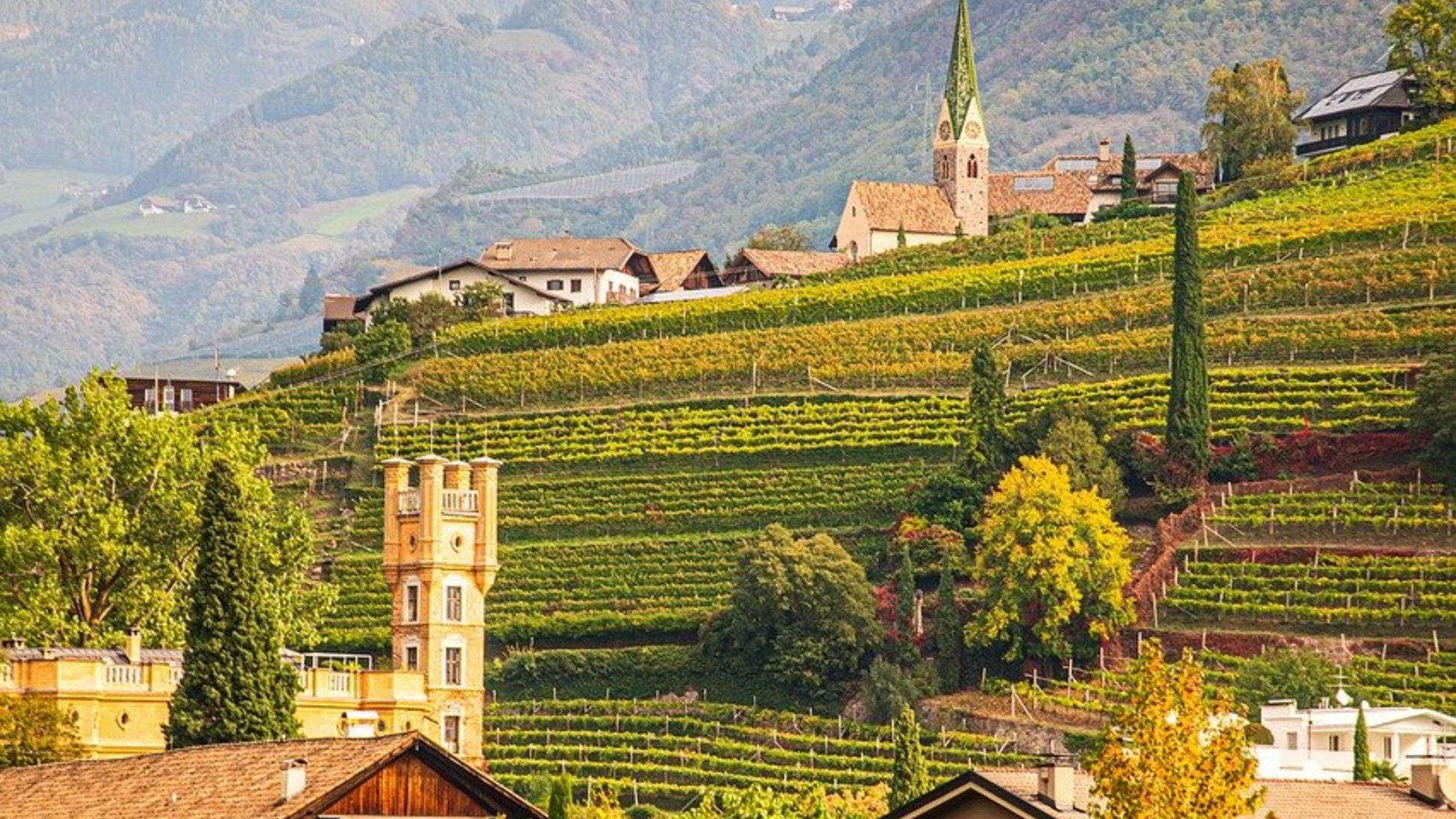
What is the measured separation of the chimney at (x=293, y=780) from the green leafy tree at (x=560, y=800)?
225 inches

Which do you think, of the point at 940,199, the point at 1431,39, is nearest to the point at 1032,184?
the point at 940,199

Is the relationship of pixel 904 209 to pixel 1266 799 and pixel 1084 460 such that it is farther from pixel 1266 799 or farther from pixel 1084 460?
pixel 1266 799

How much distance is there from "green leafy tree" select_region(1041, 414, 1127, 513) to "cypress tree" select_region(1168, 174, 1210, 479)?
205 cm

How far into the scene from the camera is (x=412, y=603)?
294 ft

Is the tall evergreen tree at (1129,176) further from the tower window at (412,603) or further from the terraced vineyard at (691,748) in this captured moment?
the tower window at (412,603)

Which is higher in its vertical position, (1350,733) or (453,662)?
(453,662)

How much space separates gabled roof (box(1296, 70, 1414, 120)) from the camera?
553ft

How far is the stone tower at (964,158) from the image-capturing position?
190375 mm

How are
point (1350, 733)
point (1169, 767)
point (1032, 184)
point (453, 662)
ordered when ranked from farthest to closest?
point (1032, 184) → point (453, 662) → point (1350, 733) → point (1169, 767)

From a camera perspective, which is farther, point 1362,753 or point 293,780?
point 1362,753

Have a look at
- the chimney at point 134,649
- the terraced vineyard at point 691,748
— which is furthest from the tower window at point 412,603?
the terraced vineyard at point 691,748

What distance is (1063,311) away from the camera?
448 feet

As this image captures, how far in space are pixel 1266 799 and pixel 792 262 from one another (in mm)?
130557

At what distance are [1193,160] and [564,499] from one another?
71.1 metres
